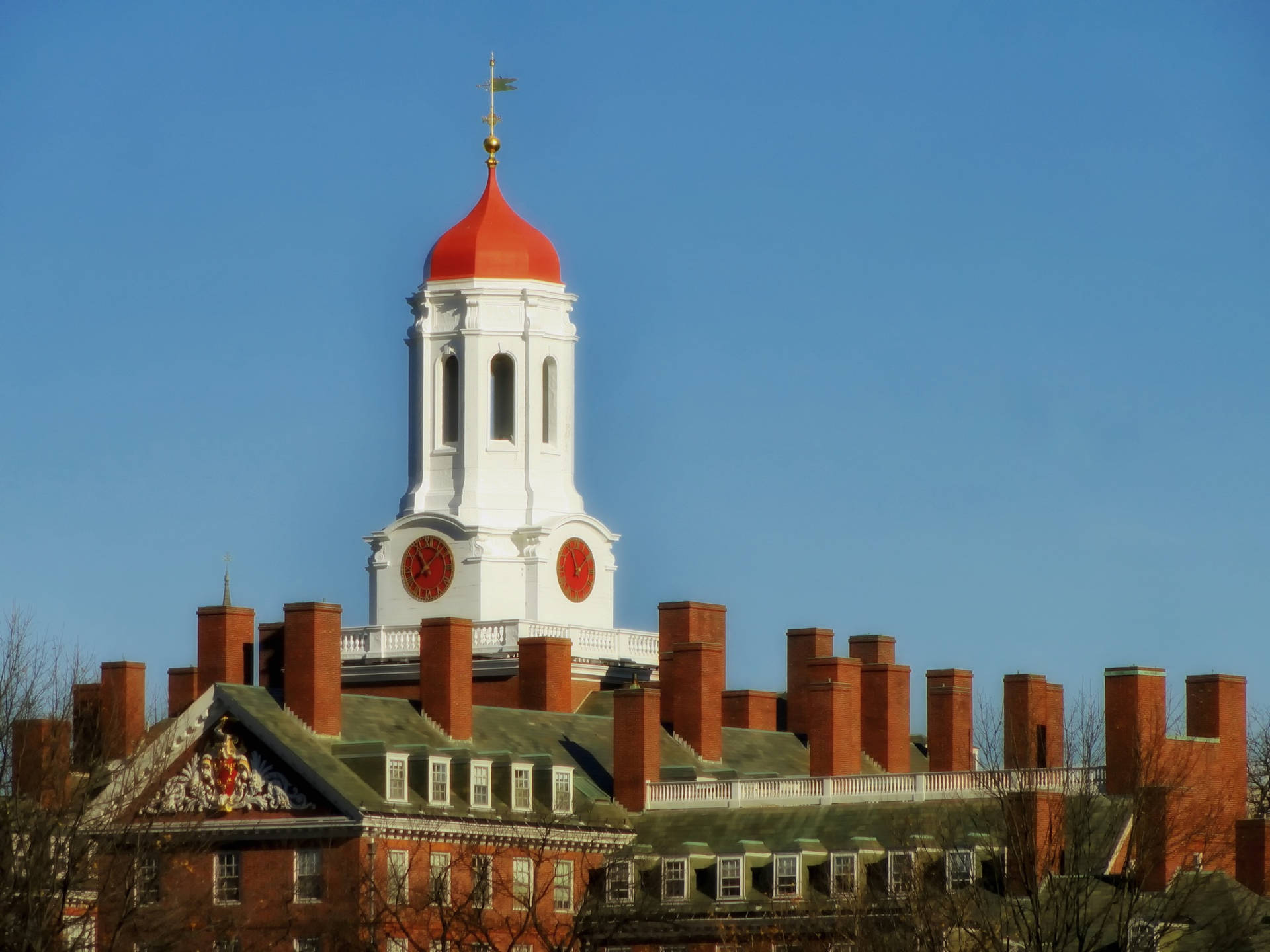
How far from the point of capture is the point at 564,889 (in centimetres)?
8688

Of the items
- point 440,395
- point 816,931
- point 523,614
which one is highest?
point 440,395

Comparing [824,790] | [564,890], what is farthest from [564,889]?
[824,790]

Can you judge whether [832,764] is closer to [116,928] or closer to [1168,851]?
[1168,851]

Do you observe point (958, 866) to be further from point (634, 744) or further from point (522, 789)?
point (634, 744)

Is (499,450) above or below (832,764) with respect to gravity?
above

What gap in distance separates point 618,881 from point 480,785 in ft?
13.1

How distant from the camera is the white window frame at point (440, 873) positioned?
266 ft

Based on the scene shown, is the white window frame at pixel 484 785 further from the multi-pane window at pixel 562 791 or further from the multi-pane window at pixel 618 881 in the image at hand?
the multi-pane window at pixel 618 881

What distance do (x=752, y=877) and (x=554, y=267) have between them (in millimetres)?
24721

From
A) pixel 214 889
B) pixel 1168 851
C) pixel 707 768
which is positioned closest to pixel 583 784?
pixel 707 768

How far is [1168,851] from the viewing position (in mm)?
80438

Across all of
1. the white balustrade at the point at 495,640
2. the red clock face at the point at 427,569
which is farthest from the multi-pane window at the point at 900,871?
the red clock face at the point at 427,569

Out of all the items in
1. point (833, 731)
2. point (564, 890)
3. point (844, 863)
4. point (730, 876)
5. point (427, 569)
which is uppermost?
point (427, 569)

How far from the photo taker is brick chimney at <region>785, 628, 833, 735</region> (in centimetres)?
10356
